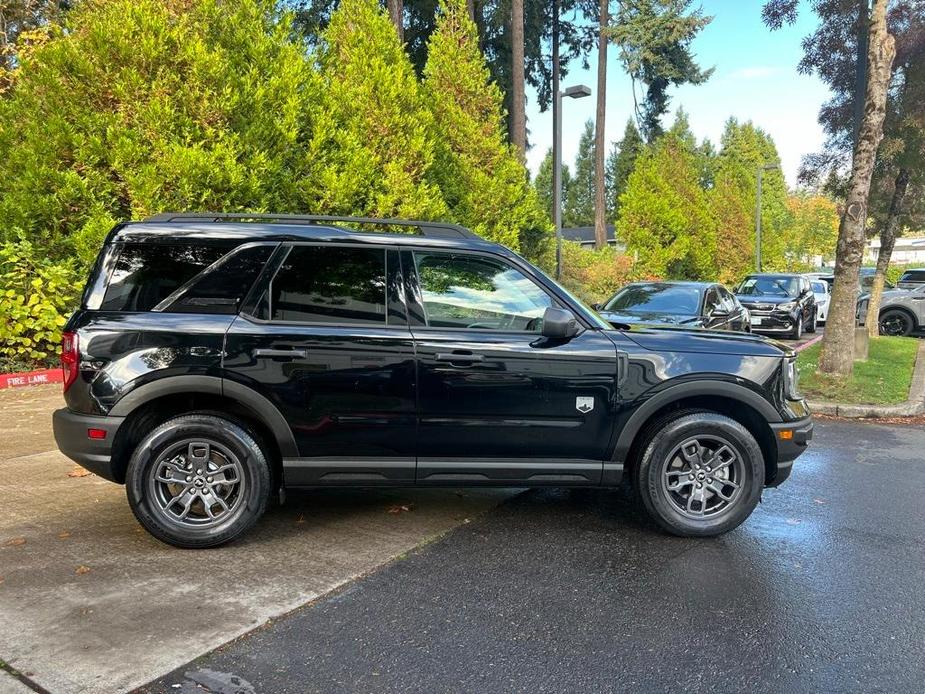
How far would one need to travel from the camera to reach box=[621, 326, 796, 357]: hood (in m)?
4.30

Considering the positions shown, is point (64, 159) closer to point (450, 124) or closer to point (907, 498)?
point (450, 124)

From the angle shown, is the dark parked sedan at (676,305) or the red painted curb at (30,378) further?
the dark parked sedan at (676,305)

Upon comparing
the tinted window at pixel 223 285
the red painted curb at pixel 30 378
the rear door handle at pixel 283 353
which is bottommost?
the red painted curb at pixel 30 378

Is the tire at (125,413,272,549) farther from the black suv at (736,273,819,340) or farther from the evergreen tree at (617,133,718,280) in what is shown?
the evergreen tree at (617,133,718,280)

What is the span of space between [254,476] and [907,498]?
4.83 meters

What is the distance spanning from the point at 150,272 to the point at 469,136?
12.9 meters

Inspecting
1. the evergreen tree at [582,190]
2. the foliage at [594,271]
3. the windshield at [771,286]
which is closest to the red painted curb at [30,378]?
the windshield at [771,286]

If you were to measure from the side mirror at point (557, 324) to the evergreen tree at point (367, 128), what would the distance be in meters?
7.34

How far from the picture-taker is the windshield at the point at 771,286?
1767cm

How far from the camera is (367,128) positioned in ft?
40.4

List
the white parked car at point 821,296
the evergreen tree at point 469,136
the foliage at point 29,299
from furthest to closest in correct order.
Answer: the white parked car at point 821,296, the evergreen tree at point 469,136, the foliage at point 29,299

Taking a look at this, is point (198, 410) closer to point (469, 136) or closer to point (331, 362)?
point (331, 362)

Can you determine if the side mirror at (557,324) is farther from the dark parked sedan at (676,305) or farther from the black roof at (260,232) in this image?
the dark parked sedan at (676,305)

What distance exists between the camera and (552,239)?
1916 cm
